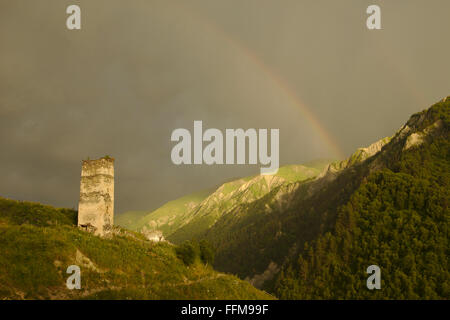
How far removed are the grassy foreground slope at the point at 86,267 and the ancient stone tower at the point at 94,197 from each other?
1.49 m

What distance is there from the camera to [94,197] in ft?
133

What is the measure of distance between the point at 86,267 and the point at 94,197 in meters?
10.5

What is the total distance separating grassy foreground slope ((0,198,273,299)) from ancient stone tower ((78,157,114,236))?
1.49m

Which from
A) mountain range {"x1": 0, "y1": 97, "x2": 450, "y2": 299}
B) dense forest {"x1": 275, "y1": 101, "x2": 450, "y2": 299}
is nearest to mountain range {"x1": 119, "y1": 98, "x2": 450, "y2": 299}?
dense forest {"x1": 275, "y1": 101, "x2": 450, "y2": 299}

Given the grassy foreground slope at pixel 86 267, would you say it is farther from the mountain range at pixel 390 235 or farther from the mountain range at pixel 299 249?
the mountain range at pixel 390 235

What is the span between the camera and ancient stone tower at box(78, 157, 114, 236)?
4059 centimetres

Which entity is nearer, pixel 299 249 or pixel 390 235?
pixel 390 235

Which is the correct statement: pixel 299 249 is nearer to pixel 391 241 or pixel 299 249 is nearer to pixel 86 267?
pixel 391 241

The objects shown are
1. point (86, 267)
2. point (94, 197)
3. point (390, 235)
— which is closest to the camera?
point (86, 267)

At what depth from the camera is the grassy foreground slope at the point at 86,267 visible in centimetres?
2788

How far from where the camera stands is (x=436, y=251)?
3383 inches

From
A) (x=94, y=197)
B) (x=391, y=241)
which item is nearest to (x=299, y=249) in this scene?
(x=391, y=241)
